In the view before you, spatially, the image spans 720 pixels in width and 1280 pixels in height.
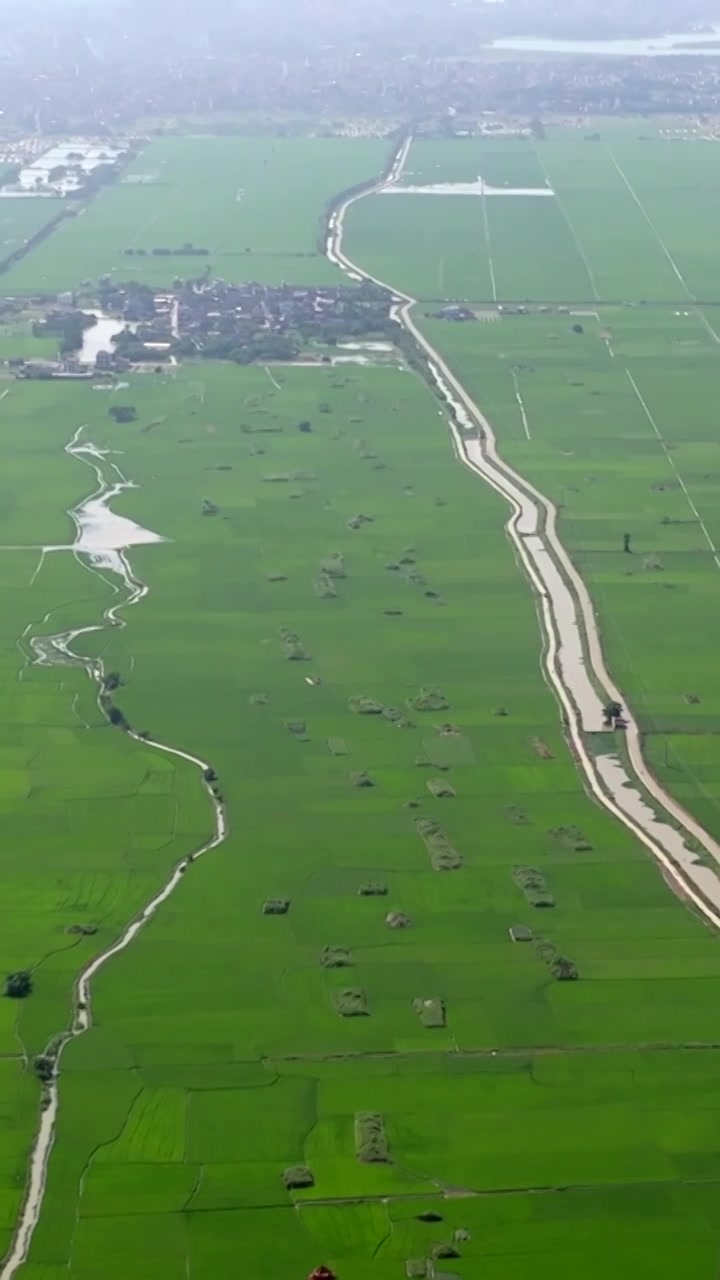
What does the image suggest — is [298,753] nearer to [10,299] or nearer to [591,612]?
[591,612]

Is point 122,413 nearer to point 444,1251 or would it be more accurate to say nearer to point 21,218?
point 21,218

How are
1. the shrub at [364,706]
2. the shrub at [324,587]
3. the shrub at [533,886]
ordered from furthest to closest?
the shrub at [324,587]
the shrub at [364,706]
the shrub at [533,886]

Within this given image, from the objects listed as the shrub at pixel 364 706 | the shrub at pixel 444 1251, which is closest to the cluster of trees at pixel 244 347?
the shrub at pixel 364 706

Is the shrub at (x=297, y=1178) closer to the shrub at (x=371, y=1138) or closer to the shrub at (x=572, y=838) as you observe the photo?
the shrub at (x=371, y=1138)

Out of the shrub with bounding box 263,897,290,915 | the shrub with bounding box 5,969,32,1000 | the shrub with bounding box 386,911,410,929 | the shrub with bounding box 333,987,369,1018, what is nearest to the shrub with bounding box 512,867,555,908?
the shrub with bounding box 386,911,410,929

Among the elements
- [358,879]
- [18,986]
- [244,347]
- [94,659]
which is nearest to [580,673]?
[94,659]

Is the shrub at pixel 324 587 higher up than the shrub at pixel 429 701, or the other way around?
the shrub at pixel 429 701
